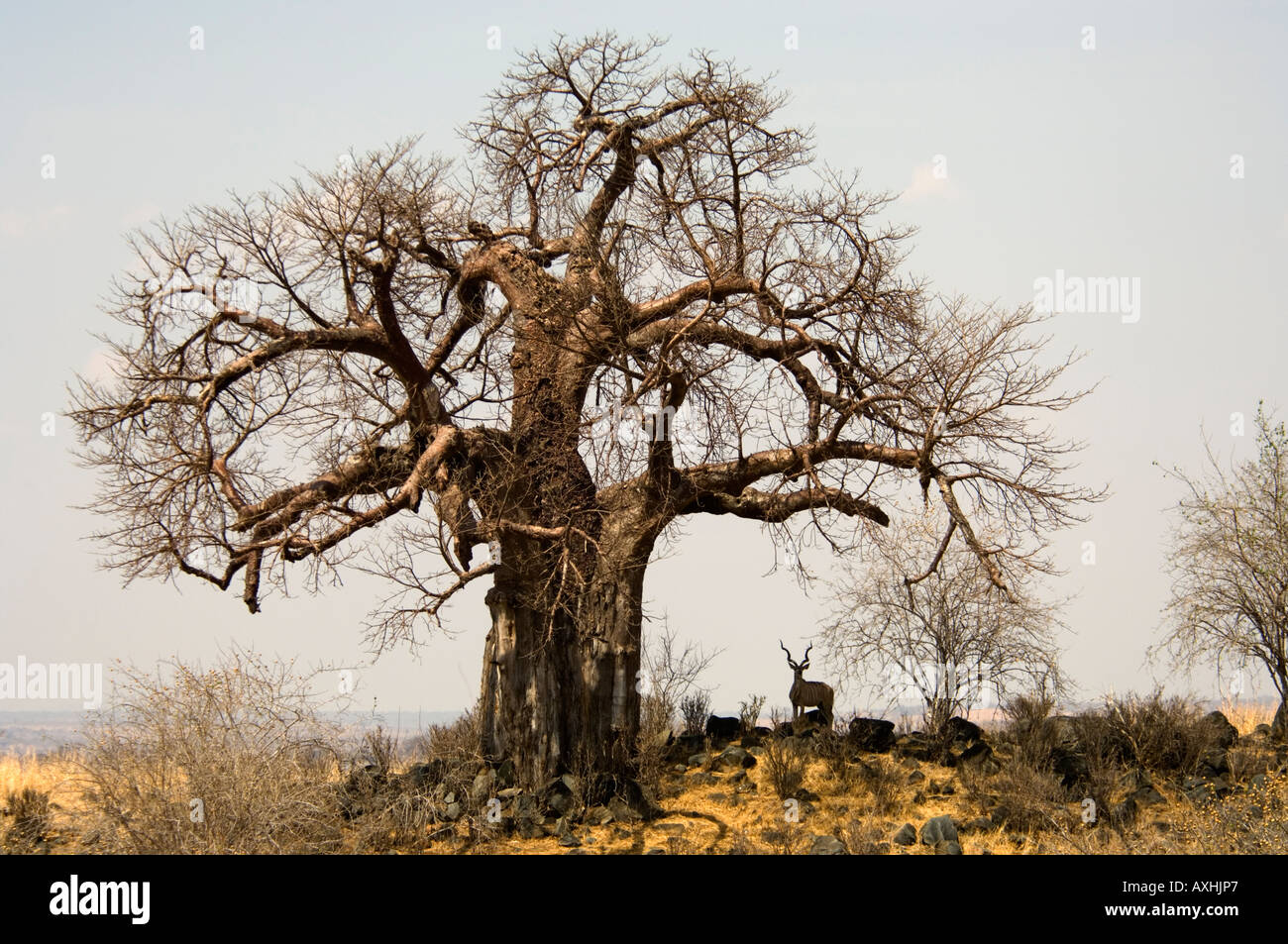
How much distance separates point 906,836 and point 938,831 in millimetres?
371

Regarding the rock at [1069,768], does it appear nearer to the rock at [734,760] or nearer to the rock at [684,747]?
the rock at [734,760]

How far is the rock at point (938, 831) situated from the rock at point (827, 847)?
1003 mm

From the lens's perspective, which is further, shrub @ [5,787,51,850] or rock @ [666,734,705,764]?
rock @ [666,734,705,764]

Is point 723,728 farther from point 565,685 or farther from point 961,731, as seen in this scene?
point 565,685

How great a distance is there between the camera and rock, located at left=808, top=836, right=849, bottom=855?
11851mm

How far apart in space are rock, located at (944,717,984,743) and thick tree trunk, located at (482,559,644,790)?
14.6 feet

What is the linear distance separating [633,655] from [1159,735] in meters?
6.91

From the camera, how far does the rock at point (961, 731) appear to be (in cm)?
1605

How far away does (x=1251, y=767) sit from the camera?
14.8 m

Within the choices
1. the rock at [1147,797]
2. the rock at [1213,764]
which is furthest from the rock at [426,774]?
the rock at [1213,764]
